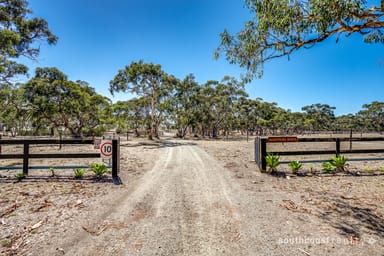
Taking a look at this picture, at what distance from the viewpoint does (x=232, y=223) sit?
2.88 m

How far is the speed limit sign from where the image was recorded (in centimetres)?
523

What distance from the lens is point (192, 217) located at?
10.1 feet

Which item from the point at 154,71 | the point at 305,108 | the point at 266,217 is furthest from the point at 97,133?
the point at 305,108

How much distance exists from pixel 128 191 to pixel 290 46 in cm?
610

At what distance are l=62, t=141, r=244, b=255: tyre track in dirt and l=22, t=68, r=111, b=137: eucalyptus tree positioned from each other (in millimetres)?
16110

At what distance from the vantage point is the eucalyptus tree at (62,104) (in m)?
14.8

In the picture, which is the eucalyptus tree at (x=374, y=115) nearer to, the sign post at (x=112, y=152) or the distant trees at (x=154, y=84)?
the distant trees at (x=154, y=84)

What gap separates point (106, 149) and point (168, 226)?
3.51 m

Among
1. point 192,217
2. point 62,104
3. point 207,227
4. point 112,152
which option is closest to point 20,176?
point 112,152

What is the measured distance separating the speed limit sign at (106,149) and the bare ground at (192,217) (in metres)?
0.83

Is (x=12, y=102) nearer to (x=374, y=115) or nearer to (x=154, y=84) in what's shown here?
(x=154, y=84)

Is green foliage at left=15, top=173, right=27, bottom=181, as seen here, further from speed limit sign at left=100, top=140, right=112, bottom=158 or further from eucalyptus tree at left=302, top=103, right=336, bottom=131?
eucalyptus tree at left=302, top=103, right=336, bottom=131

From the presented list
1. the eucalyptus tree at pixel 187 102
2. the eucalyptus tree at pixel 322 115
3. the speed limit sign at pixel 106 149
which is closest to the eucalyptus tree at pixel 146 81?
the eucalyptus tree at pixel 187 102

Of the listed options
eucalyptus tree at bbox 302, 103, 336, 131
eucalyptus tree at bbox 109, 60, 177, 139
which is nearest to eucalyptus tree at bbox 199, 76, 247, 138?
eucalyptus tree at bbox 109, 60, 177, 139
